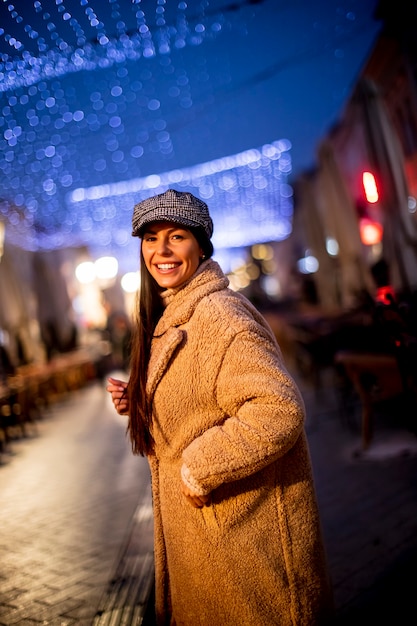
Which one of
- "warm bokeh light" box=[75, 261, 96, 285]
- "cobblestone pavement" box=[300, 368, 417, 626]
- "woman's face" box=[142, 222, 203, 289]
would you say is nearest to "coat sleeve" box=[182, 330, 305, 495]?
"woman's face" box=[142, 222, 203, 289]

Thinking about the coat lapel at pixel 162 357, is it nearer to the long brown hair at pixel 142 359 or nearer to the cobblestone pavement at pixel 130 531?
the long brown hair at pixel 142 359

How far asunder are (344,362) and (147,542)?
228 centimetres

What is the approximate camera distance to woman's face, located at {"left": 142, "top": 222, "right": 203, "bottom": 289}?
1.86 metres

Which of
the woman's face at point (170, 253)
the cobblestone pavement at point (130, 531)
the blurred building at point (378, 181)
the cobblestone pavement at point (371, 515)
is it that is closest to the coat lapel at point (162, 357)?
the woman's face at point (170, 253)

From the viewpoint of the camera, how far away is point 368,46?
27.3 ft

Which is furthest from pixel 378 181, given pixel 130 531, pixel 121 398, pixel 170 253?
pixel 121 398

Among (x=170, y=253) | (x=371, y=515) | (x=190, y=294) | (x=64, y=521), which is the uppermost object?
(x=170, y=253)

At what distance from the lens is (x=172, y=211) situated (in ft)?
5.92

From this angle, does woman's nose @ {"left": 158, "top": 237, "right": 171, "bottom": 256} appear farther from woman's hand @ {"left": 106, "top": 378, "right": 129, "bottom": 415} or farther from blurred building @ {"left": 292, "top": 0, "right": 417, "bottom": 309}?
blurred building @ {"left": 292, "top": 0, "right": 417, "bottom": 309}

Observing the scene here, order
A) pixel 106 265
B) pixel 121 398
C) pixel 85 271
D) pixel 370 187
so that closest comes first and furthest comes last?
pixel 121 398
pixel 370 187
pixel 106 265
pixel 85 271

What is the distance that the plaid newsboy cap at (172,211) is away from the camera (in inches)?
71.0

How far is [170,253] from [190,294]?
0.53ft

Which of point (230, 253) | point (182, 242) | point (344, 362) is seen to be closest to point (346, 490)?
point (344, 362)

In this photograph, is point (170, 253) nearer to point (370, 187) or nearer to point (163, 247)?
point (163, 247)
